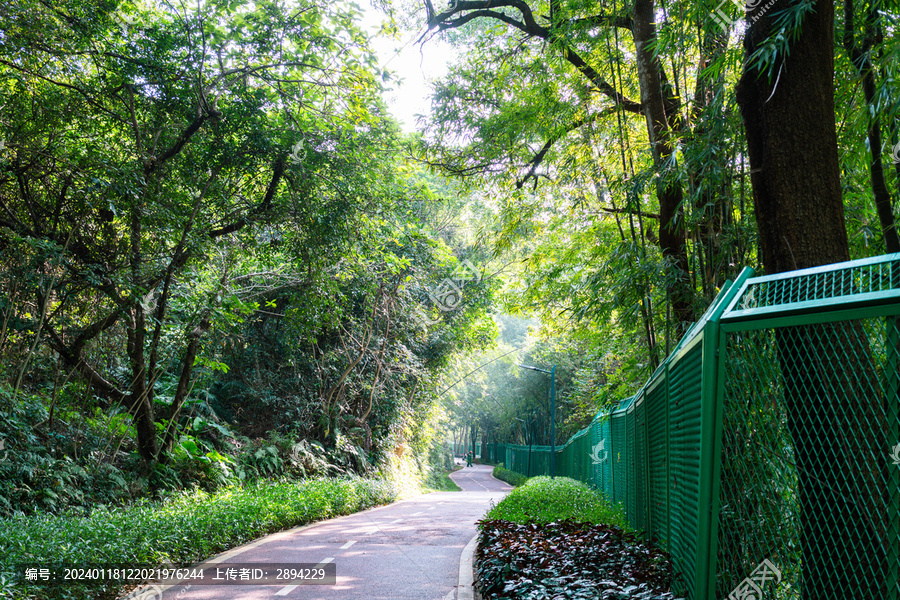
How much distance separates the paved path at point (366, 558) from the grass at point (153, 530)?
0.95ft

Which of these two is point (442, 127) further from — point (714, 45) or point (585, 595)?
point (585, 595)

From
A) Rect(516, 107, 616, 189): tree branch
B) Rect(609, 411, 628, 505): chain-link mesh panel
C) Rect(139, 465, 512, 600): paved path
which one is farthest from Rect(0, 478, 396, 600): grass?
Rect(516, 107, 616, 189): tree branch

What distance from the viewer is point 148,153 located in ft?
31.7

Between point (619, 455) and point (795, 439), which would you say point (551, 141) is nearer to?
point (619, 455)

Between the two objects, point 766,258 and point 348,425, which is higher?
point 766,258

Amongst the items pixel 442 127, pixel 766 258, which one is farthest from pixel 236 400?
pixel 766 258

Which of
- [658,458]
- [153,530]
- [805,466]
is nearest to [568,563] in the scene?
[658,458]

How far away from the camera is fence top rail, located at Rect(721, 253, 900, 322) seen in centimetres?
228

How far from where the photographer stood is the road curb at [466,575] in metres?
6.26

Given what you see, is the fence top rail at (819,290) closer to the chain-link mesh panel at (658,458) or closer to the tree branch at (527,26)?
the chain-link mesh panel at (658,458)

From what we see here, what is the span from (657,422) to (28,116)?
30.9ft

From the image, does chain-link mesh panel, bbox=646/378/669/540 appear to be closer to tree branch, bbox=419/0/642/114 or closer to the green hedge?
tree branch, bbox=419/0/642/114

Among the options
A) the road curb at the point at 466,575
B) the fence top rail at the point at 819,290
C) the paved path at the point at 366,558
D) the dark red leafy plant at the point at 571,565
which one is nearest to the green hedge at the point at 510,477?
the paved path at the point at 366,558

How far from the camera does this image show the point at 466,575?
724 centimetres
